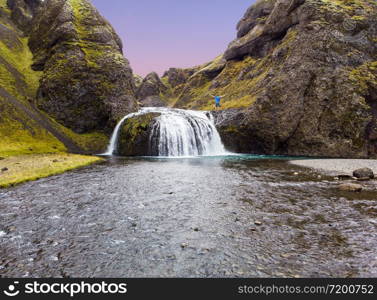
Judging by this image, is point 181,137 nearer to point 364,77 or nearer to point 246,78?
point 364,77

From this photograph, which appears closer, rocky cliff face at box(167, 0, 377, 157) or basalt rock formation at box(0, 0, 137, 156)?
rocky cliff face at box(167, 0, 377, 157)

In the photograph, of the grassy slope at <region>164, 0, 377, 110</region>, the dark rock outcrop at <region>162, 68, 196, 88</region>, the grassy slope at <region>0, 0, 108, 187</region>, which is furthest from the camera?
the dark rock outcrop at <region>162, 68, 196, 88</region>

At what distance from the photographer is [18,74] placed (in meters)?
62.8

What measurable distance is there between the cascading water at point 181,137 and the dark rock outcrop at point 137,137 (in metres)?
1.00

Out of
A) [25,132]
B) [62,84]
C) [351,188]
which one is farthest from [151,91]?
[351,188]

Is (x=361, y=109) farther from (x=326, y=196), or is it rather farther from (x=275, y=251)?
(x=275, y=251)

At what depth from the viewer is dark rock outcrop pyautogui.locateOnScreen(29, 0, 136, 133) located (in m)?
58.4

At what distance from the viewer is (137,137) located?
4697cm

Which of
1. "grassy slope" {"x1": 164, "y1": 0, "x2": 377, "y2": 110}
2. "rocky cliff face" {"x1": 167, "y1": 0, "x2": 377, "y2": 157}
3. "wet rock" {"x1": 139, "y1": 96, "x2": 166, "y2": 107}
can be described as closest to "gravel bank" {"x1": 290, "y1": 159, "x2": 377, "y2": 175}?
"rocky cliff face" {"x1": 167, "y1": 0, "x2": 377, "y2": 157}

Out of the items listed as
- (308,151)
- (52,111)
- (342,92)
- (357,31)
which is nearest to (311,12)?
(357,31)

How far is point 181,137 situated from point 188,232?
37.3 meters

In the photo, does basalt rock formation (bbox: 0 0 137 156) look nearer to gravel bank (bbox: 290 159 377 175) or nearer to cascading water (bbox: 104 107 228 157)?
cascading water (bbox: 104 107 228 157)

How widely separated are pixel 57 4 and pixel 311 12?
83.9 metres

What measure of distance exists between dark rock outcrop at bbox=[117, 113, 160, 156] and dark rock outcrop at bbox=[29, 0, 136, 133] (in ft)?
35.0
